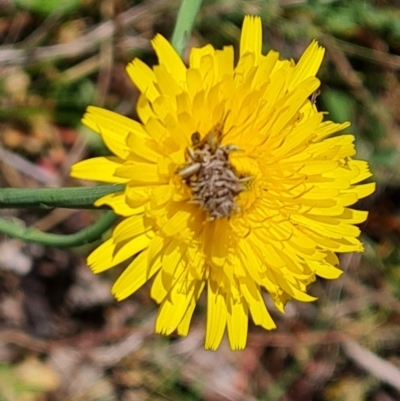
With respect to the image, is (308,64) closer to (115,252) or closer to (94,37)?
(115,252)

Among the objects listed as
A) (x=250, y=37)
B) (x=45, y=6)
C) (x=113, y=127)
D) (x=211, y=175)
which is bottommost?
(x=211, y=175)

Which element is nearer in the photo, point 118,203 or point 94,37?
point 118,203

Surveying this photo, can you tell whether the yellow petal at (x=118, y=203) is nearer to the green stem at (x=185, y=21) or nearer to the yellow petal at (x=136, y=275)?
the yellow petal at (x=136, y=275)

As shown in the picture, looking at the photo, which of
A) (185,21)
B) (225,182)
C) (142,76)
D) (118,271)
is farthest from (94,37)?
(225,182)

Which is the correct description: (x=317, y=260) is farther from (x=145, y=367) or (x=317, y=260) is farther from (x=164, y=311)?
(x=145, y=367)

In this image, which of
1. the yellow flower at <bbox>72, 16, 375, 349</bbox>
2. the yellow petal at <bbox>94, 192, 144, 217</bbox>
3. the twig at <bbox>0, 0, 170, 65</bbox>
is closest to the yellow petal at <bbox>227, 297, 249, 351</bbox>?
the yellow flower at <bbox>72, 16, 375, 349</bbox>

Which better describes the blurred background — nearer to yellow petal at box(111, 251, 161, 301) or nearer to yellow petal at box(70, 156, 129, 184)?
yellow petal at box(111, 251, 161, 301)

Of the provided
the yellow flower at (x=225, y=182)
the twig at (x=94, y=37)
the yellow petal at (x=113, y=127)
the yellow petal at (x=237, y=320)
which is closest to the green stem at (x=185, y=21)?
the yellow flower at (x=225, y=182)
